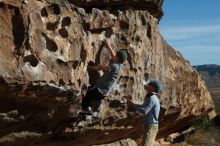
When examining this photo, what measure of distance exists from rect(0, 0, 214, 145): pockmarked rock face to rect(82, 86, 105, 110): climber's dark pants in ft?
0.82

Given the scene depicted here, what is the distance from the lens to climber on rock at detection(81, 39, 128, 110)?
13945 millimetres

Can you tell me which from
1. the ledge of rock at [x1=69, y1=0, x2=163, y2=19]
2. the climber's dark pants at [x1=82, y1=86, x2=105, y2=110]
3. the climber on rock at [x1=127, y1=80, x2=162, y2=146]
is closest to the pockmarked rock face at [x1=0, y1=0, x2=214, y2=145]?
the ledge of rock at [x1=69, y1=0, x2=163, y2=19]

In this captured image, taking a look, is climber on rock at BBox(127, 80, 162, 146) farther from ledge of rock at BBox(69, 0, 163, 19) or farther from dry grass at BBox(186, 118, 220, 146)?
dry grass at BBox(186, 118, 220, 146)

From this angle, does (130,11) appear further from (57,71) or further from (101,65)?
(57,71)

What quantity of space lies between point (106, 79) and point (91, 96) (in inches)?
25.2

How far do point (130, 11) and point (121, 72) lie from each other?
1.85 meters

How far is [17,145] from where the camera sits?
13.2 meters

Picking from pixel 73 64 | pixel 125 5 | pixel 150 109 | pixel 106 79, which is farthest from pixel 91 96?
pixel 125 5

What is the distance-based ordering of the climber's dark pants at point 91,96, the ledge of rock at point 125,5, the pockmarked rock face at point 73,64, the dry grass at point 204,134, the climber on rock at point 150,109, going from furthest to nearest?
the dry grass at point 204,134 < the ledge of rock at point 125,5 < the climber's dark pants at point 91,96 < the climber on rock at point 150,109 < the pockmarked rock face at point 73,64

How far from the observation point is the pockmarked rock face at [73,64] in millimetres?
11172

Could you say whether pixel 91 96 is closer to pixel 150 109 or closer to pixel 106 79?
pixel 106 79

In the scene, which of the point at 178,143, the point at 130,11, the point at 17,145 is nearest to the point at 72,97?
the point at 17,145

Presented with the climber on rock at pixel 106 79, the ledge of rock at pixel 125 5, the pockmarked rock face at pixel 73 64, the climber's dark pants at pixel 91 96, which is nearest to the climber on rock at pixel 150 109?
the pockmarked rock face at pixel 73 64

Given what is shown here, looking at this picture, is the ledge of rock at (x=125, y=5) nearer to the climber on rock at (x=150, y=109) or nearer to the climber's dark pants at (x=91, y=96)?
the climber's dark pants at (x=91, y=96)
